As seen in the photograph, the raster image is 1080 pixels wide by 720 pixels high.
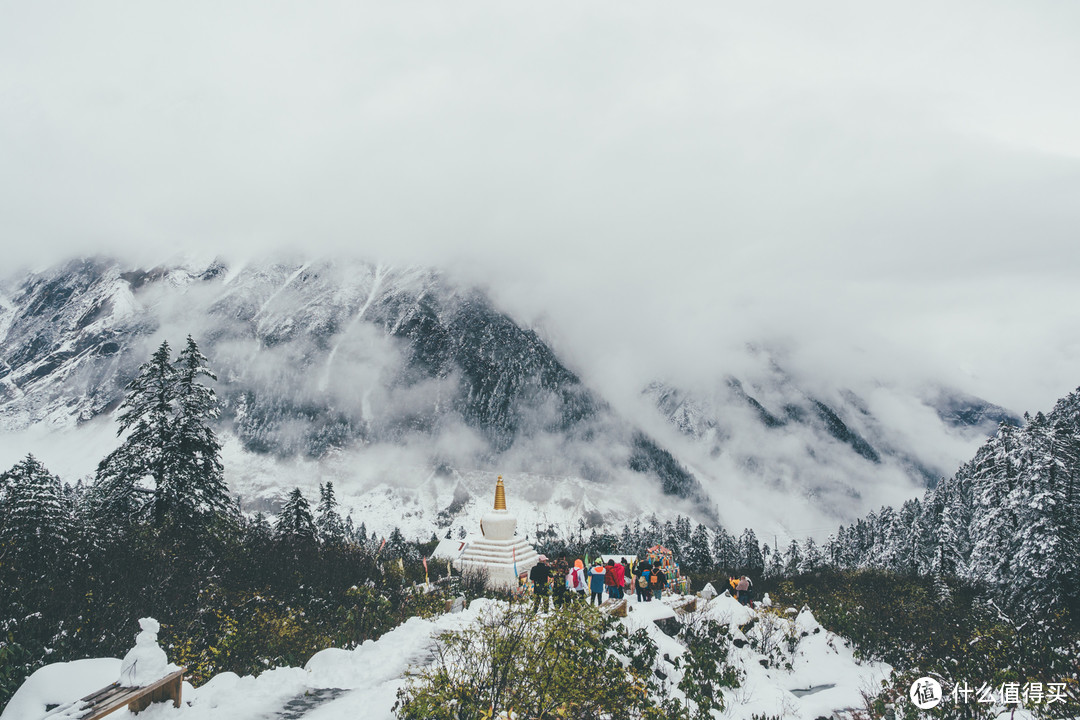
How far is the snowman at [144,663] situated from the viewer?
7.18m

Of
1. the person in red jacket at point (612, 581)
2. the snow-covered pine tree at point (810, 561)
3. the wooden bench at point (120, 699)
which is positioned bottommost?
the snow-covered pine tree at point (810, 561)

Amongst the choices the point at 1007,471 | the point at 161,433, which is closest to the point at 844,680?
the point at 1007,471

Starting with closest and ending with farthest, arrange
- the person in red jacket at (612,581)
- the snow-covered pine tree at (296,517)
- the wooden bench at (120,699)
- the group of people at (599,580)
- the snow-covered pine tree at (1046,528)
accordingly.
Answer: the wooden bench at (120,699)
the group of people at (599,580)
the person in red jacket at (612,581)
the snow-covered pine tree at (1046,528)
the snow-covered pine tree at (296,517)

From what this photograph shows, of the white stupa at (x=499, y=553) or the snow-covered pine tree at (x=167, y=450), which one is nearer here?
the snow-covered pine tree at (x=167, y=450)

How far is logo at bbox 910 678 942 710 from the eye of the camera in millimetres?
11133

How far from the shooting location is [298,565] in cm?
1955

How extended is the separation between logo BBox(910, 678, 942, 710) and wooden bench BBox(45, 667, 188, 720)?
46.5 feet

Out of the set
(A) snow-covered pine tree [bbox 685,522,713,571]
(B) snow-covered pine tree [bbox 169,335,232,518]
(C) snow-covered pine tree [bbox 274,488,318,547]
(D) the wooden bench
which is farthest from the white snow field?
(A) snow-covered pine tree [bbox 685,522,713,571]

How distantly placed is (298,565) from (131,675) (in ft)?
43.5

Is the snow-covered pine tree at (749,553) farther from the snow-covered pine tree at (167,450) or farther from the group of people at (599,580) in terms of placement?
the snow-covered pine tree at (167,450)

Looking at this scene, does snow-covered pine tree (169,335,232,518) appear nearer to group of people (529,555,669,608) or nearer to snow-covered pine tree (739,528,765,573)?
group of people (529,555,669,608)

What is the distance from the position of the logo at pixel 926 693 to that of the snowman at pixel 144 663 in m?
14.4

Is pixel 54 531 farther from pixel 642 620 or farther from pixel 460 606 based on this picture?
pixel 642 620

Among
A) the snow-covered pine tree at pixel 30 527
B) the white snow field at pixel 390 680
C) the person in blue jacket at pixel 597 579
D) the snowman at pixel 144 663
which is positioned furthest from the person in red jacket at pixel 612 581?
the snow-covered pine tree at pixel 30 527
